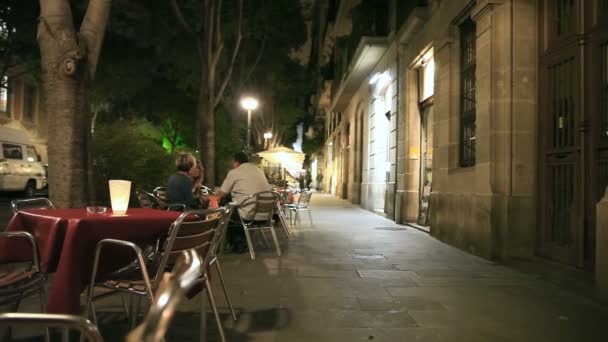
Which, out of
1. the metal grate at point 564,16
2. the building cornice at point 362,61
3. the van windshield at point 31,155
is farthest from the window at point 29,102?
the metal grate at point 564,16

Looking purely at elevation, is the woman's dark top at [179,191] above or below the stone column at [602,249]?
above

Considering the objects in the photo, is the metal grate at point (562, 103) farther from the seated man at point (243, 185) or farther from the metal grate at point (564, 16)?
the seated man at point (243, 185)

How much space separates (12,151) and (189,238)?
1885 cm

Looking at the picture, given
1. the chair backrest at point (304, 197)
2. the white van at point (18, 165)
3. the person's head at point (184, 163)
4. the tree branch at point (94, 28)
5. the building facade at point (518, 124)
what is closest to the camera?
the building facade at point (518, 124)

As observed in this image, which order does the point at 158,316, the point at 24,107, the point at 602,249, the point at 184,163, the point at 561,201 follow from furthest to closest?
the point at 24,107 → the point at 184,163 → the point at 561,201 → the point at 602,249 → the point at 158,316

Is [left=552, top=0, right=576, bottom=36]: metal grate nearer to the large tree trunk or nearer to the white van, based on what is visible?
the large tree trunk

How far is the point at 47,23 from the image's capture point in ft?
18.1

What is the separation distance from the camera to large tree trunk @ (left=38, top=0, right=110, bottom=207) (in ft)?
18.2

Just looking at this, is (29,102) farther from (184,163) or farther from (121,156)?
(184,163)

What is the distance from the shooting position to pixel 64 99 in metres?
5.61

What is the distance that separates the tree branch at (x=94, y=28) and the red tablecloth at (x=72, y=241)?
294 cm

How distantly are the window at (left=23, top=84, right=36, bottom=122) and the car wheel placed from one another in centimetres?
1560

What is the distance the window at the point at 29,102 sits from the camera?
33.5m

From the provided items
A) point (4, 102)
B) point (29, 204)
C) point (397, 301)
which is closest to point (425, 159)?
point (397, 301)
